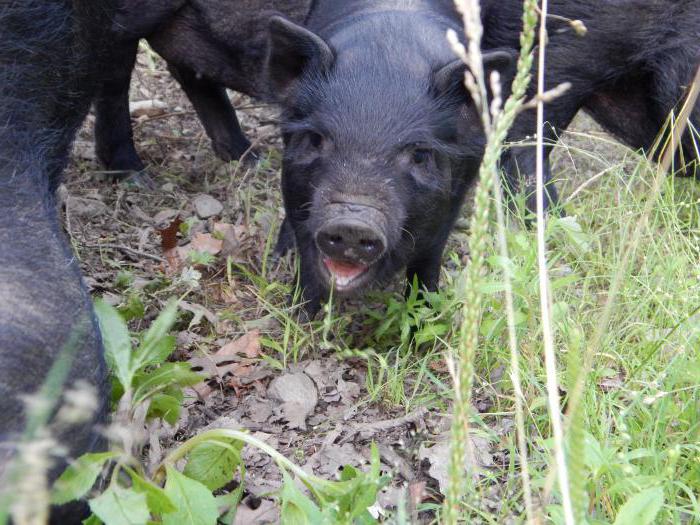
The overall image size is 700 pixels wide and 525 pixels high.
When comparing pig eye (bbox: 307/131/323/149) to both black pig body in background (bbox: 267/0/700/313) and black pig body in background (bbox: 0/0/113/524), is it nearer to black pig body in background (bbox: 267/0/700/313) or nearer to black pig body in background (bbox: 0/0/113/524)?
black pig body in background (bbox: 267/0/700/313)

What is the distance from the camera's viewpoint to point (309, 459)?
252cm

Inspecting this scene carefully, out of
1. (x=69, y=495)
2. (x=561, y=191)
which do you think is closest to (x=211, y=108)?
(x=561, y=191)

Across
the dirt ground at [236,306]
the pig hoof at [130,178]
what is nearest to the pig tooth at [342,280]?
the dirt ground at [236,306]

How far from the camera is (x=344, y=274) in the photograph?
295cm

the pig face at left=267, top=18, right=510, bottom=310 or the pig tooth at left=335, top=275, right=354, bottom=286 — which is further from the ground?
the pig face at left=267, top=18, right=510, bottom=310

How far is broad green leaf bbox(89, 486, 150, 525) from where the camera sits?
1.73m

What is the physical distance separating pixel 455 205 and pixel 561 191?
4.06 ft

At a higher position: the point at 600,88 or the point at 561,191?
the point at 600,88

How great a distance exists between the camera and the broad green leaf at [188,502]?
1.89 metres

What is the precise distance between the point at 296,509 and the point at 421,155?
138 cm

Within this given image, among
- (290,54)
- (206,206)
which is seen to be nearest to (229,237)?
(206,206)

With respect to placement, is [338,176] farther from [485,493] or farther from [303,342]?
[485,493]

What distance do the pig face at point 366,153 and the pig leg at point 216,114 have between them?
55.1 inches

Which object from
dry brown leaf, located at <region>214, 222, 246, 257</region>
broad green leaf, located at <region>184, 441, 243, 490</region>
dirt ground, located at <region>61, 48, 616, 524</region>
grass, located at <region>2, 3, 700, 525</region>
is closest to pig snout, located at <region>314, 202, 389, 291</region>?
grass, located at <region>2, 3, 700, 525</region>
